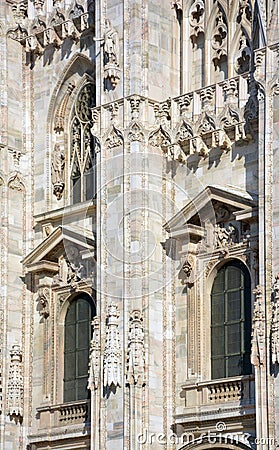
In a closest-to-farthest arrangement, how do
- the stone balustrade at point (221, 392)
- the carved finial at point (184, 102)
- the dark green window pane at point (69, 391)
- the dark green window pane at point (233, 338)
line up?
the stone balustrade at point (221, 392)
the dark green window pane at point (233, 338)
the carved finial at point (184, 102)
the dark green window pane at point (69, 391)

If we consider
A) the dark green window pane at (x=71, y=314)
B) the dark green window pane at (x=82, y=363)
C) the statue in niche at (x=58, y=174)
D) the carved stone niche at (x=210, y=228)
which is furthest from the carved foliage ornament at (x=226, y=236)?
the statue in niche at (x=58, y=174)

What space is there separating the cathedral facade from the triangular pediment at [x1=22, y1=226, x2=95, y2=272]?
0.12ft

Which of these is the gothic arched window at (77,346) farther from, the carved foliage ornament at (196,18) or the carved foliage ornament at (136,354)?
the carved foliage ornament at (196,18)

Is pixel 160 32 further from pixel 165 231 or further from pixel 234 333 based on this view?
pixel 234 333

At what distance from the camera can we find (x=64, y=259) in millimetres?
30375

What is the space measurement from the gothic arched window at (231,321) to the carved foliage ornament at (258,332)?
1183mm

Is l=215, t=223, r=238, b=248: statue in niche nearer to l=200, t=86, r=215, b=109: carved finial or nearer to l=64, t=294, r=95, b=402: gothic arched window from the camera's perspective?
l=200, t=86, r=215, b=109: carved finial

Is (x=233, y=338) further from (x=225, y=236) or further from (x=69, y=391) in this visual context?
(x=69, y=391)

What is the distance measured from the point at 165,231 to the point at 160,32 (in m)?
4.01

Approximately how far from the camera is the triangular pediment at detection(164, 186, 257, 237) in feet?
86.4

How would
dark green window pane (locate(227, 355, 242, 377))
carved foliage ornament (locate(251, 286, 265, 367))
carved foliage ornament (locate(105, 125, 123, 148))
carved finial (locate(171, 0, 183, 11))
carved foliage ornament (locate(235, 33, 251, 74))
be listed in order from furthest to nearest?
carved finial (locate(171, 0, 183, 11)) < carved foliage ornament (locate(105, 125, 123, 148)) < carved foliage ornament (locate(235, 33, 251, 74)) < dark green window pane (locate(227, 355, 242, 377)) < carved foliage ornament (locate(251, 286, 265, 367))

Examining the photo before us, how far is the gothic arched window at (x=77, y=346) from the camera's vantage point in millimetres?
29438

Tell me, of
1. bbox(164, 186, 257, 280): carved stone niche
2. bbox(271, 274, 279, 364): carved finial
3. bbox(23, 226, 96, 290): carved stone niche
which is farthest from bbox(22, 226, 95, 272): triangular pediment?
bbox(271, 274, 279, 364): carved finial

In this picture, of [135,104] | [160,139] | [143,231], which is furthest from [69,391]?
[135,104]
